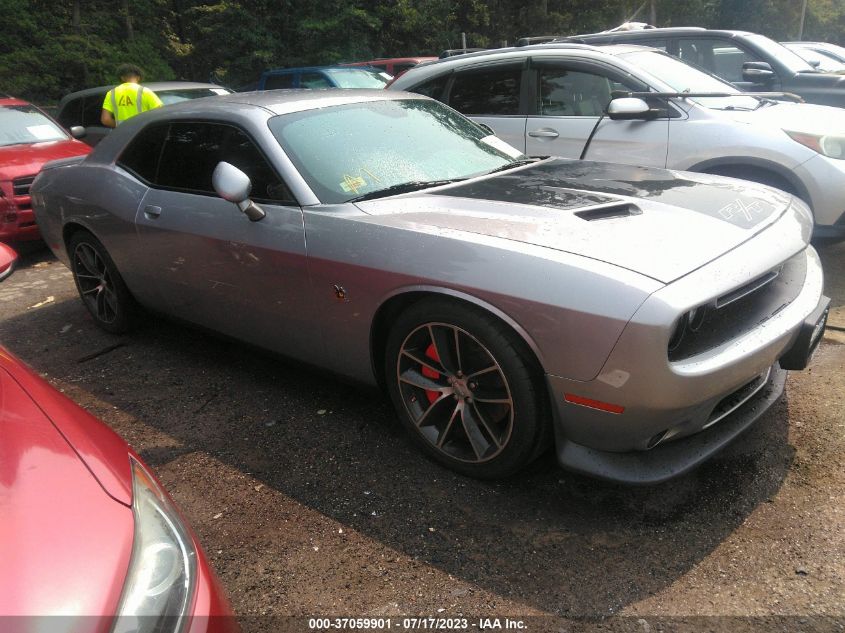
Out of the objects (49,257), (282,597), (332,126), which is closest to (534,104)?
(332,126)

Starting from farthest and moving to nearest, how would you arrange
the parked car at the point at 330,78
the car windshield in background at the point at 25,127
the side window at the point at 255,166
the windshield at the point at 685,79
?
the parked car at the point at 330,78 < the car windshield in background at the point at 25,127 < the windshield at the point at 685,79 < the side window at the point at 255,166

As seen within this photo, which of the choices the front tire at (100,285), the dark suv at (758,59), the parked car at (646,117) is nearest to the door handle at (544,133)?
the parked car at (646,117)

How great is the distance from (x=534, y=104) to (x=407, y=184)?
2.72 meters

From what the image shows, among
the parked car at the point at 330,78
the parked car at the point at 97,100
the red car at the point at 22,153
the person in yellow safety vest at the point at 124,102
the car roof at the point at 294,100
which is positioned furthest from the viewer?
A: the parked car at the point at 330,78

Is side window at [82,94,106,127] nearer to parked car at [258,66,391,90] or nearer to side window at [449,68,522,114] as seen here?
parked car at [258,66,391,90]

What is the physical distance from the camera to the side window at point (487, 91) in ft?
18.1

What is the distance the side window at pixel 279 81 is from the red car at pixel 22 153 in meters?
4.14

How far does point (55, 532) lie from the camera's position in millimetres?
1274

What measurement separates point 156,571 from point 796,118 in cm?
508

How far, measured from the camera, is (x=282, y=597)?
223 cm

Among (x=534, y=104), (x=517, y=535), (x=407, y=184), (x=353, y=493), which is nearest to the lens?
(x=517, y=535)

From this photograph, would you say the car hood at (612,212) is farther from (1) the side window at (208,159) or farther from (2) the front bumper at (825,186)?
(2) the front bumper at (825,186)

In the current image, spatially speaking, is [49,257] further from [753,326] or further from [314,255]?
[753,326]

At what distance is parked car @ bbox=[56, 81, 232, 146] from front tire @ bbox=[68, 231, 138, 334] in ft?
16.7
